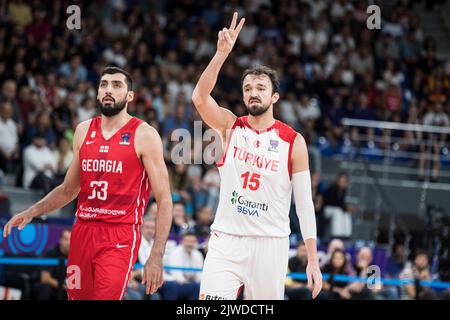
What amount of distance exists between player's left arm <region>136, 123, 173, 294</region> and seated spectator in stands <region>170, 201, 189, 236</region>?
19.0 feet

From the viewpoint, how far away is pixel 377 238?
17.2m

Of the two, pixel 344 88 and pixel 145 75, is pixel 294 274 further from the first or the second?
pixel 344 88

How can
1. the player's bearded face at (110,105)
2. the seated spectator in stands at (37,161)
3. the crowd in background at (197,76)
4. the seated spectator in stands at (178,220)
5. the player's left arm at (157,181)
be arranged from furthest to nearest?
the crowd in background at (197,76), the seated spectator in stands at (37,161), the seated spectator in stands at (178,220), the player's bearded face at (110,105), the player's left arm at (157,181)

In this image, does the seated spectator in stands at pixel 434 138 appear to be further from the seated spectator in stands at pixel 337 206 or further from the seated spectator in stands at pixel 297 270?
the seated spectator in stands at pixel 297 270

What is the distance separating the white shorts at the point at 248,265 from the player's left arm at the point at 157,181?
53 cm

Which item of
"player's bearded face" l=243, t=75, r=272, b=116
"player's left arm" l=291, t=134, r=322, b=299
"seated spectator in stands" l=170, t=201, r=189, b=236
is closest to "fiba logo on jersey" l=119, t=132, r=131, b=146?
"player's bearded face" l=243, t=75, r=272, b=116

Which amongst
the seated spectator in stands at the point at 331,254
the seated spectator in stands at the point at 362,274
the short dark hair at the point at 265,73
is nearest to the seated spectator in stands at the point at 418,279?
the seated spectator in stands at the point at 362,274

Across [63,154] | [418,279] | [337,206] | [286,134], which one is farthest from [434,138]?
[286,134]

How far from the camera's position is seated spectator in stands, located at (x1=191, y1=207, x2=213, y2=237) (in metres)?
14.2

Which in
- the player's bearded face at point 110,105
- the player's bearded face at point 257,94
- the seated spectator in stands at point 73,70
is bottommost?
the player's bearded face at point 110,105

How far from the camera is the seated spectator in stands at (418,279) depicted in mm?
13086

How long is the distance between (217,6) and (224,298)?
48.2ft

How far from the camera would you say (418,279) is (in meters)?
13.1

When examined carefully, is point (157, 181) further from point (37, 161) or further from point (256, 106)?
point (37, 161)
